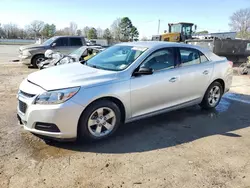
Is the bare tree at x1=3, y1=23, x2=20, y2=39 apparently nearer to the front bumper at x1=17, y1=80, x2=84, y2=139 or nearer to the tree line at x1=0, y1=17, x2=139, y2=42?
the tree line at x1=0, y1=17, x2=139, y2=42

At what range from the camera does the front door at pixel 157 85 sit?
3.95 metres

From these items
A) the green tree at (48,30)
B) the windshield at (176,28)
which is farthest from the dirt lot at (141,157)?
the green tree at (48,30)

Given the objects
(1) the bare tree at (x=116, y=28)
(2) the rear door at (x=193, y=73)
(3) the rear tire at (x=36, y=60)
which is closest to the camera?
(2) the rear door at (x=193, y=73)

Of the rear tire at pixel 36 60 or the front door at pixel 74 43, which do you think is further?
the front door at pixel 74 43

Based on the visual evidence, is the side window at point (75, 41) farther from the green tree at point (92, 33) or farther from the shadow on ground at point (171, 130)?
the green tree at point (92, 33)

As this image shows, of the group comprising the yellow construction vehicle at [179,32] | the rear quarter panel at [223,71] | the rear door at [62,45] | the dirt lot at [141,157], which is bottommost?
the dirt lot at [141,157]

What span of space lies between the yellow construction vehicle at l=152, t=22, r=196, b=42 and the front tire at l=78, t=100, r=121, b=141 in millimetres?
18439

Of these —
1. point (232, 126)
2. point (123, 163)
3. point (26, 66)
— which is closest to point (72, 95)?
point (123, 163)

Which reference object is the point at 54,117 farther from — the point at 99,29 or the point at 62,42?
the point at 99,29

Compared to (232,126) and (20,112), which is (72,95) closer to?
(20,112)

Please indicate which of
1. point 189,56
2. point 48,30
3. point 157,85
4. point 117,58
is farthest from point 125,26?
point 157,85

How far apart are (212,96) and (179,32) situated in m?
18.3

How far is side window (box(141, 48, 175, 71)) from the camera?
4196mm

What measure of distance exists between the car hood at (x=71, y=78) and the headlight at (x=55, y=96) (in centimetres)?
9
